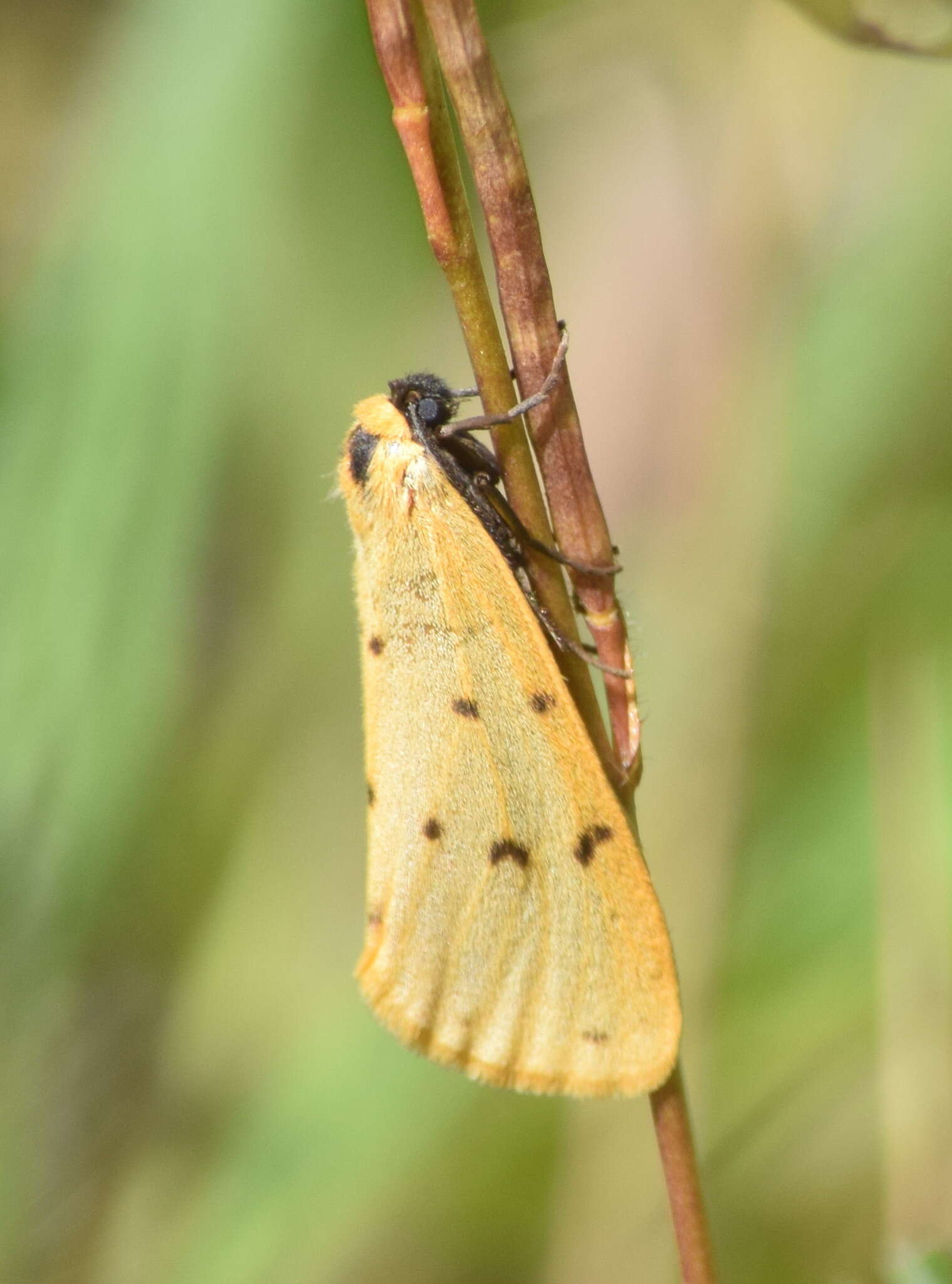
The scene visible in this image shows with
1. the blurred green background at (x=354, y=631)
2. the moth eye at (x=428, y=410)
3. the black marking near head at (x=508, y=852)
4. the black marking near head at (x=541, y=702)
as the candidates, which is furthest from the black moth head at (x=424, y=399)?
the blurred green background at (x=354, y=631)

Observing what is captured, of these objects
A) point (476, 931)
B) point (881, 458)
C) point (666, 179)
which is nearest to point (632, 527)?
point (881, 458)

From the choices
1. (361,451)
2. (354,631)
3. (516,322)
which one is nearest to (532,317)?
(516,322)

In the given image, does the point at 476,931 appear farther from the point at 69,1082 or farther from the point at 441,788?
the point at 69,1082

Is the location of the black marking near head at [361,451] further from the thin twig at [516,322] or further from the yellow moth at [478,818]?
the thin twig at [516,322]

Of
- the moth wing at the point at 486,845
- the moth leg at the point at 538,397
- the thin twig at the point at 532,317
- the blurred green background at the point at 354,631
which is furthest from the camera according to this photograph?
the blurred green background at the point at 354,631

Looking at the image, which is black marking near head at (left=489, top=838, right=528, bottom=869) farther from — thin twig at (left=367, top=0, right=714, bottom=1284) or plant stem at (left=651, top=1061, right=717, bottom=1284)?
plant stem at (left=651, top=1061, right=717, bottom=1284)

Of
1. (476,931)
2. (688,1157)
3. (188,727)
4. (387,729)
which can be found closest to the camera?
(688,1157)

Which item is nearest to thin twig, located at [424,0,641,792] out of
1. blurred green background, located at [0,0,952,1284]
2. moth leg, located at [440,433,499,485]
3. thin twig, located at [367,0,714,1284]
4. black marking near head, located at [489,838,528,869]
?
thin twig, located at [367,0,714,1284]
